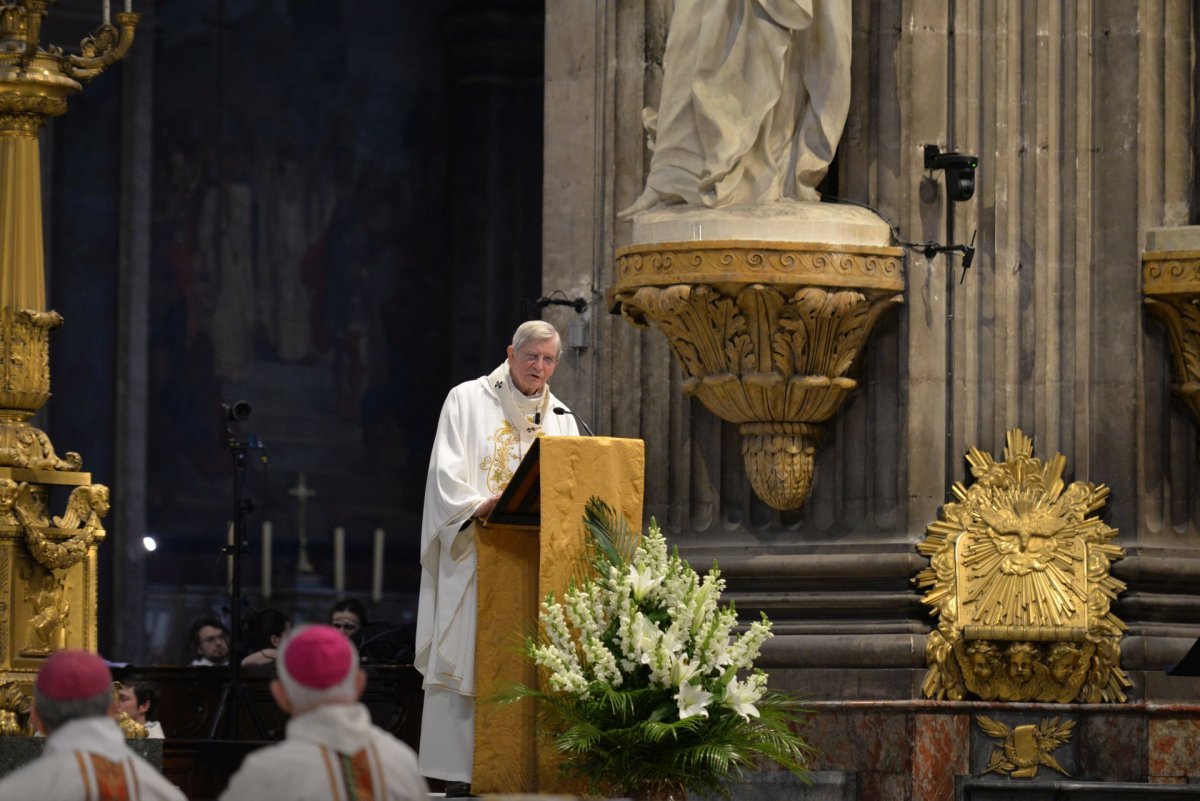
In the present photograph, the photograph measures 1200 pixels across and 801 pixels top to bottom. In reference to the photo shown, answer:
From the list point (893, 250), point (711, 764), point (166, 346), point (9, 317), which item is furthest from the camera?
point (166, 346)

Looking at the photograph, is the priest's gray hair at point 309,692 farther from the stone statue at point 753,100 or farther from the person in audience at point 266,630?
the person in audience at point 266,630

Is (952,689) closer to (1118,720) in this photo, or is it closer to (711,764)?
(1118,720)

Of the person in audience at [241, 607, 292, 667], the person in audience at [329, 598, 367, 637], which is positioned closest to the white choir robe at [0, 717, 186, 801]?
the person in audience at [241, 607, 292, 667]

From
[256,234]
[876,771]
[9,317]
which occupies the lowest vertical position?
[876,771]

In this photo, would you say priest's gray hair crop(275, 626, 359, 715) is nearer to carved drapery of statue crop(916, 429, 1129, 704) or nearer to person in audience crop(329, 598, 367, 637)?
carved drapery of statue crop(916, 429, 1129, 704)

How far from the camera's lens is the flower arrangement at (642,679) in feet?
27.0

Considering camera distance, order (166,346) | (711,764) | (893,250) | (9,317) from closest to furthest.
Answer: (711,764), (9,317), (893,250), (166,346)

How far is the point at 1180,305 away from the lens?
9812 millimetres

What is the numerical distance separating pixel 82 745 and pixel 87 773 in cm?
6

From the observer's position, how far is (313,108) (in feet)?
60.3

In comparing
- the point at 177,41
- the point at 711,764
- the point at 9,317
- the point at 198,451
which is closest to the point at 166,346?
the point at 198,451

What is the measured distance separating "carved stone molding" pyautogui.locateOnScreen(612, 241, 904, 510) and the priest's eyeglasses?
83 cm

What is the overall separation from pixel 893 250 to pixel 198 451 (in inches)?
347

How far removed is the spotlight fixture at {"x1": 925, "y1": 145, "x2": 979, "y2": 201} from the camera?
32.2 feet
